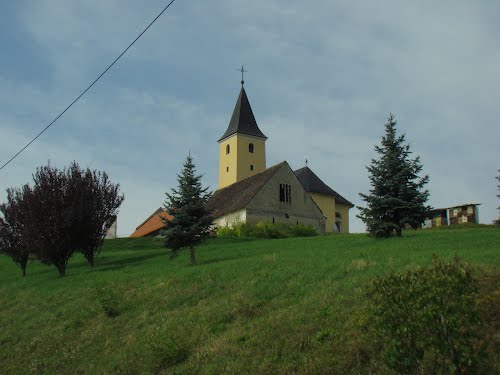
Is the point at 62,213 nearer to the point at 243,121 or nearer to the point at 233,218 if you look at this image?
the point at 233,218

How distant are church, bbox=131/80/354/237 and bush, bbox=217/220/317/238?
171 cm

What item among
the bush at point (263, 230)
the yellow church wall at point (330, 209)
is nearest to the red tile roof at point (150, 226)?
the yellow church wall at point (330, 209)

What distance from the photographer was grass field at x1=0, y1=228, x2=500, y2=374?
10.2 meters

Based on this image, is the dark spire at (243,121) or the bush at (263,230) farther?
the dark spire at (243,121)

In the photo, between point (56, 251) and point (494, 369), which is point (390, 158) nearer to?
point (56, 251)

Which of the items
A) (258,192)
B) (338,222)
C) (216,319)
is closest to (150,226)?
(338,222)

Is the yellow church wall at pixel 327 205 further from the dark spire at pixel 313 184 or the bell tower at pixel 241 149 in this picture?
the bell tower at pixel 241 149

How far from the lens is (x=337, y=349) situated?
378 inches

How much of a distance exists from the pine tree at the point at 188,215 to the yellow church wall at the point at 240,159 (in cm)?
4129

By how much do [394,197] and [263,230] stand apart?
637 inches

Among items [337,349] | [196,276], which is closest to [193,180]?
[196,276]

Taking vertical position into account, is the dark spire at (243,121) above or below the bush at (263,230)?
above

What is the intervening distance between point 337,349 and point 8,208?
2393 cm

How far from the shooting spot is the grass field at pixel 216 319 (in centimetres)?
1022
